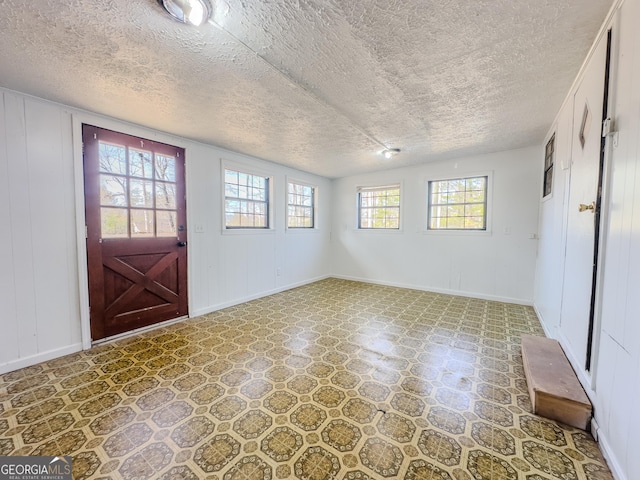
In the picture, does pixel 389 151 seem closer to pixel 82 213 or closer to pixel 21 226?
pixel 82 213

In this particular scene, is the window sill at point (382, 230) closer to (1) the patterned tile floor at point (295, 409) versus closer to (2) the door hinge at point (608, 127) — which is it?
(1) the patterned tile floor at point (295, 409)

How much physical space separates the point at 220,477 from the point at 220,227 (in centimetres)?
312

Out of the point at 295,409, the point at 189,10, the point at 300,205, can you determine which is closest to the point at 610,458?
the point at 295,409

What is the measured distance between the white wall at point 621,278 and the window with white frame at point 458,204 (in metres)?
3.15

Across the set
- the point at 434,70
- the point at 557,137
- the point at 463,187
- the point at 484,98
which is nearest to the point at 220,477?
the point at 434,70

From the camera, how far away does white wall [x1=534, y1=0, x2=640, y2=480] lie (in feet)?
3.91

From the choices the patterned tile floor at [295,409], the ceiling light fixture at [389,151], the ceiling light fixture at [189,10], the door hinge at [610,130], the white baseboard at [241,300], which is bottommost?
the patterned tile floor at [295,409]

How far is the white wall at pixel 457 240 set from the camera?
404 centimetres

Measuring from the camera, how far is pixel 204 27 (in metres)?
1.51

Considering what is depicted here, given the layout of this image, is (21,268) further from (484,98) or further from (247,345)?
(484,98)

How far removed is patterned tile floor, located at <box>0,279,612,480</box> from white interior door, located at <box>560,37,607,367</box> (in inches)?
24.7

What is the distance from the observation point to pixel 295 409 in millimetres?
1779

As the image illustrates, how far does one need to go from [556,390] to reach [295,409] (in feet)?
5.74

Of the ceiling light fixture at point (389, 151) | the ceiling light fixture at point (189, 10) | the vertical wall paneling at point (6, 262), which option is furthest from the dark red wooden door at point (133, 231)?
the ceiling light fixture at point (389, 151)
